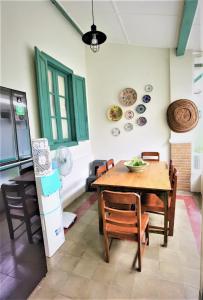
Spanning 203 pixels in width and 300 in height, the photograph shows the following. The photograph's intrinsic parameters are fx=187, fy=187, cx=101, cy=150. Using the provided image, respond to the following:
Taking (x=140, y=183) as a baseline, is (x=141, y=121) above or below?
above

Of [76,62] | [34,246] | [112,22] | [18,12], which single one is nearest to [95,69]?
[76,62]

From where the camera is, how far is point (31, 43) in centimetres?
245

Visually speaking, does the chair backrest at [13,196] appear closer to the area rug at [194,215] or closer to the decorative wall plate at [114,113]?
the area rug at [194,215]

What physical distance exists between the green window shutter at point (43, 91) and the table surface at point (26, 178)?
89cm

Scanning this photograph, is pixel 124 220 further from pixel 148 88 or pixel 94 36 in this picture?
pixel 148 88

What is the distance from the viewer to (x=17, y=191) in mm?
1473

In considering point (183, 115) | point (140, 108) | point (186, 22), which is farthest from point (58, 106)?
point (183, 115)

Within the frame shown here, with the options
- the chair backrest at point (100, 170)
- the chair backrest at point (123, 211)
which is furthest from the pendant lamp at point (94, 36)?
the chair backrest at point (123, 211)

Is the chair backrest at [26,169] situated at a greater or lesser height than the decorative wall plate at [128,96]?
lesser

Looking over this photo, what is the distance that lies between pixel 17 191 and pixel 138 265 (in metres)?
1.37

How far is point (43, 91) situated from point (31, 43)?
0.61m

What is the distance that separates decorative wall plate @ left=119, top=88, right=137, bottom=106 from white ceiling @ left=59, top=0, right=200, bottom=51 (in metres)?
0.90

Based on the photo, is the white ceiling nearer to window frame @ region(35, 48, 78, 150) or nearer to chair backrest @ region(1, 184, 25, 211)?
window frame @ region(35, 48, 78, 150)

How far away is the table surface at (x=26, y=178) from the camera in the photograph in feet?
4.97
